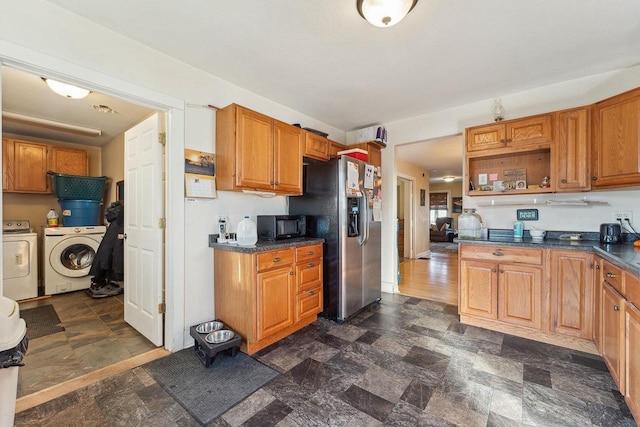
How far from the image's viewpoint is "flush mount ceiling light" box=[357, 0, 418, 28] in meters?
1.53

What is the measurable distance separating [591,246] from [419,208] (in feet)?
16.8

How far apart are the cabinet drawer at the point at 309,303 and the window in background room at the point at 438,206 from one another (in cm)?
906

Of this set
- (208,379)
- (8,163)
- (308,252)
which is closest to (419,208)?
(308,252)

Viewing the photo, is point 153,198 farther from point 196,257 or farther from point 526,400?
point 526,400

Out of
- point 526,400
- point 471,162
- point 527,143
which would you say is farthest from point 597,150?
point 526,400

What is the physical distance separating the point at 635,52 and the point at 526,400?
2.91 meters

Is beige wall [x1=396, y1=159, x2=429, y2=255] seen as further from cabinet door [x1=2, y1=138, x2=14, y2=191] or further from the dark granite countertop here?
cabinet door [x1=2, y1=138, x2=14, y2=191]

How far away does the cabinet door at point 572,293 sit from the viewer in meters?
2.19

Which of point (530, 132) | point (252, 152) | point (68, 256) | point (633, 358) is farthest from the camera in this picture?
point (68, 256)

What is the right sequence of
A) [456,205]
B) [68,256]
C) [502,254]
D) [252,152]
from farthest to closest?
[456,205], [68,256], [502,254], [252,152]

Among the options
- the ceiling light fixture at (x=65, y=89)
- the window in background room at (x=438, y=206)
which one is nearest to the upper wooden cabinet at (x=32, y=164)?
the ceiling light fixture at (x=65, y=89)

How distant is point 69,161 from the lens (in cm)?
426

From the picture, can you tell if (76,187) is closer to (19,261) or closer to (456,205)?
(19,261)

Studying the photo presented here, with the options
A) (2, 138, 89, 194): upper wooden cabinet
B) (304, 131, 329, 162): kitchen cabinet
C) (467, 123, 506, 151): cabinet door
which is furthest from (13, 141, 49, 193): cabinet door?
(467, 123, 506, 151): cabinet door
